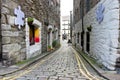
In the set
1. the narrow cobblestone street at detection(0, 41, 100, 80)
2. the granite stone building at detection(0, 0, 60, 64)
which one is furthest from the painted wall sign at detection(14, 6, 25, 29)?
the narrow cobblestone street at detection(0, 41, 100, 80)

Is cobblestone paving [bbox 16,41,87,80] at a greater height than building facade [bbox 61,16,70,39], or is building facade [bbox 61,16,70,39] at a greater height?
building facade [bbox 61,16,70,39]

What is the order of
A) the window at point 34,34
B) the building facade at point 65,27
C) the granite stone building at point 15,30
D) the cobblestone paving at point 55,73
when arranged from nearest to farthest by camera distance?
the cobblestone paving at point 55,73 → the granite stone building at point 15,30 → the window at point 34,34 → the building facade at point 65,27

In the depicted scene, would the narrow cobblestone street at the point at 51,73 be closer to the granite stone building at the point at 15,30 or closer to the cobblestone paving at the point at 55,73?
the cobblestone paving at the point at 55,73

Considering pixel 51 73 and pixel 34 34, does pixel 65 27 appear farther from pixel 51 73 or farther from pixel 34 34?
pixel 51 73

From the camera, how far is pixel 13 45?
927 centimetres

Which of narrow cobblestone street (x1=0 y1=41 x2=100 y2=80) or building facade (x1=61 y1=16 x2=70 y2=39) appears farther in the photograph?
building facade (x1=61 y1=16 x2=70 y2=39)

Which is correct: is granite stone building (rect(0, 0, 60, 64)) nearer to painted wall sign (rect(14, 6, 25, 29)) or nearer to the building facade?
painted wall sign (rect(14, 6, 25, 29))

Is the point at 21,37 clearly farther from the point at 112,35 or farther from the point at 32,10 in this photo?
the point at 112,35

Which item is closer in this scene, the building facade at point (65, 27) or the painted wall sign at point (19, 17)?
the painted wall sign at point (19, 17)

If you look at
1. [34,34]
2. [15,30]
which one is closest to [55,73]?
[15,30]

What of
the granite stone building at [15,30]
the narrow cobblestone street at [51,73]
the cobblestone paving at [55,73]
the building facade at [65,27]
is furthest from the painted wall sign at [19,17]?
the building facade at [65,27]

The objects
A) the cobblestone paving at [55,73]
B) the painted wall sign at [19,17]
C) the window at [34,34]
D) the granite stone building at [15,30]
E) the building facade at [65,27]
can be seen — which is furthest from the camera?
the building facade at [65,27]

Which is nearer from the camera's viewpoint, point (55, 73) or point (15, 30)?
point (55, 73)

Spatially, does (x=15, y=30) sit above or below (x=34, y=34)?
above
